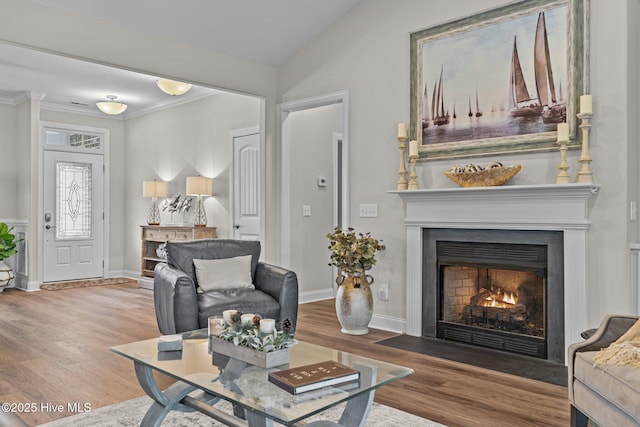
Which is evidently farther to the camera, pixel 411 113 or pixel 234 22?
pixel 234 22

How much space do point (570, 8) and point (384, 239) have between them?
2330 mm

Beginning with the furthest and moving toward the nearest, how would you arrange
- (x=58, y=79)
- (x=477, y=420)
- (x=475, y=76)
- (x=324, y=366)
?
(x=58, y=79)
(x=475, y=76)
(x=477, y=420)
(x=324, y=366)

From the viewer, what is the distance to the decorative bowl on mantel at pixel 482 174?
380 cm

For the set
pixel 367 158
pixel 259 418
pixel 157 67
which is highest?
pixel 157 67

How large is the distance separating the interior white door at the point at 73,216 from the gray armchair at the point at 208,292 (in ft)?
15.7

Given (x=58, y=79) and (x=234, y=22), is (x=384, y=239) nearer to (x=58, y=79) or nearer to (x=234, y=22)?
(x=234, y=22)

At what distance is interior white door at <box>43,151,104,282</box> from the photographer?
306 inches

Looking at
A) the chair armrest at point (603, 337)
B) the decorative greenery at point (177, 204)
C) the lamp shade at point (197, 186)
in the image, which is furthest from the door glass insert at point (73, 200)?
the chair armrest at point (603, 337)

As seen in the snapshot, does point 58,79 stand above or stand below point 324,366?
above

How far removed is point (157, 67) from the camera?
472 cm

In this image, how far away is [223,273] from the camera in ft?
13.0

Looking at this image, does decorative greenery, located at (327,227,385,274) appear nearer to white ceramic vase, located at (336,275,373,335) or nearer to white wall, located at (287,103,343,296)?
white ceramic vase, located at (336,275,373,335)

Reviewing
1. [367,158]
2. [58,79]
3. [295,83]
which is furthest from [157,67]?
[58,79]

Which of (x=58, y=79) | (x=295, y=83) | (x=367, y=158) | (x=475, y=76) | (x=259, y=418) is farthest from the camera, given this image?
(x=58, y=79)
